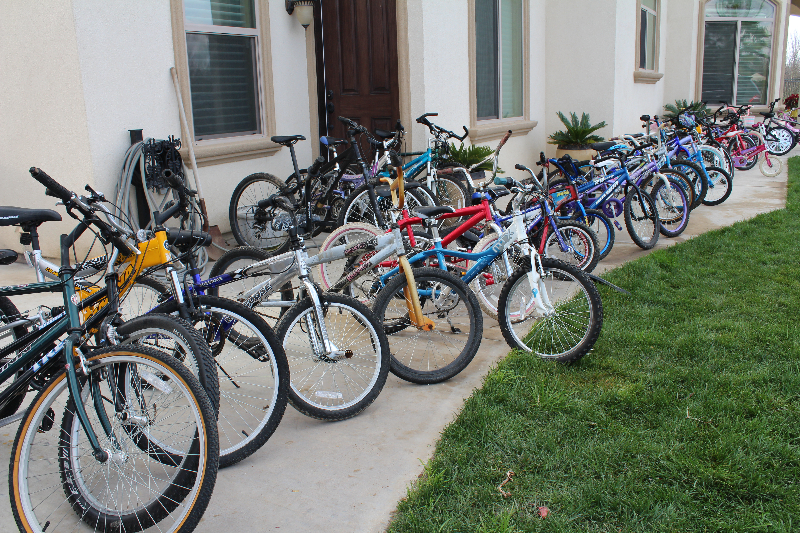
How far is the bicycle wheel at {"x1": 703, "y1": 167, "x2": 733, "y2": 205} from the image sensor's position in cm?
848

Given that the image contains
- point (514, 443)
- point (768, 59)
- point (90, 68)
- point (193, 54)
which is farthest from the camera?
point (768, 59)

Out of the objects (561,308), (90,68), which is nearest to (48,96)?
(90,68)

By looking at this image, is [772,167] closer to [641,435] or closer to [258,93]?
[258,93]

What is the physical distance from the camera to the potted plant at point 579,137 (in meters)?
9.50

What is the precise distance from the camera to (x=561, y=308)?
396cm

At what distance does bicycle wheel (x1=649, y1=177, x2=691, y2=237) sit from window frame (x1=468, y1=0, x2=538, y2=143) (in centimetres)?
224

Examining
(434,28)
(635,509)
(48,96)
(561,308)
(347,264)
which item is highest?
(434,28)

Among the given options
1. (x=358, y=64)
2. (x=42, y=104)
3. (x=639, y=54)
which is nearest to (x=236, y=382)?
(x=42, y=104)

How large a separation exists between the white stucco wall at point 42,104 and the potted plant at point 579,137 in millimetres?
6425

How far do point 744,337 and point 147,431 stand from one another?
10.7ft

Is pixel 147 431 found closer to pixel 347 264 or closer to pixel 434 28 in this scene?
pixel 347 264

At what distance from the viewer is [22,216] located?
2.72 meters

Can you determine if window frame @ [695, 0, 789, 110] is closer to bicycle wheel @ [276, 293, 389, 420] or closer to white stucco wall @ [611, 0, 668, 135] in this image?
white stucco wall @ [611, 0, 668, 135]

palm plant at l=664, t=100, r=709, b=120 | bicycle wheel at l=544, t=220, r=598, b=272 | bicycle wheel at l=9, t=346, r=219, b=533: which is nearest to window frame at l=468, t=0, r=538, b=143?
bicycle wheel at l=544, t=220, r=598, b=272
